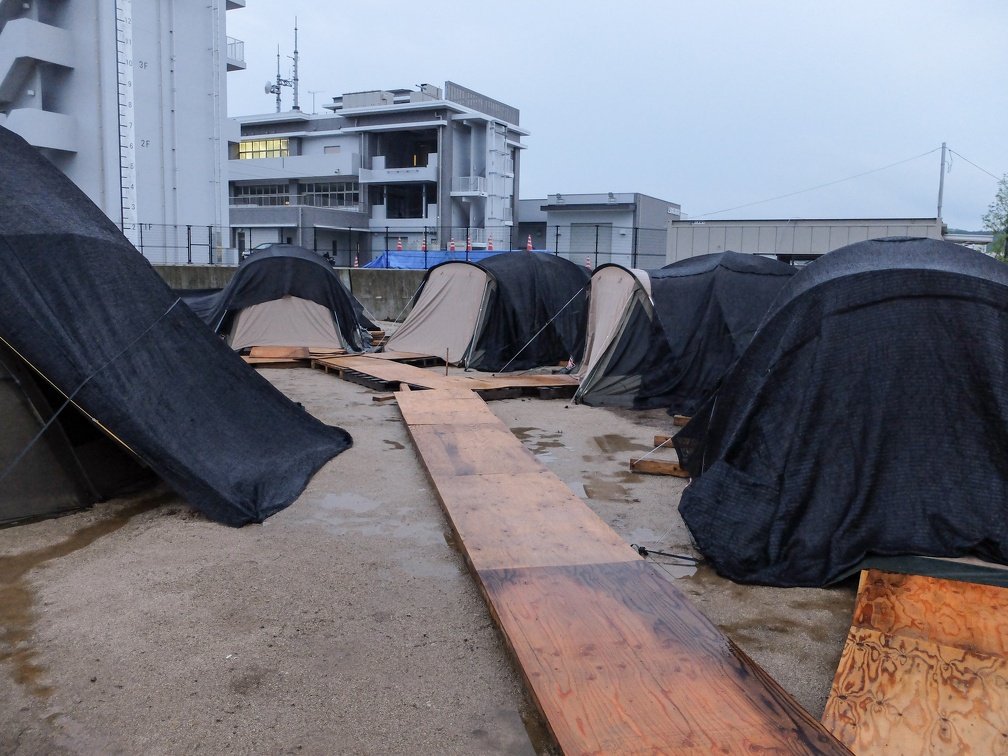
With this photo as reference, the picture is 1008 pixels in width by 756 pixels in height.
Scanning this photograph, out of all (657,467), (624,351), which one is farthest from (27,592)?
(624,351)

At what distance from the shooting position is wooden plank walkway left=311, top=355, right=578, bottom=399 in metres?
11.0

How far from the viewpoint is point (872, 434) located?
4875mm

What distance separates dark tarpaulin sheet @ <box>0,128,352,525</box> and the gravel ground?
1.28 ft

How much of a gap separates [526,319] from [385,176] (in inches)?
1269

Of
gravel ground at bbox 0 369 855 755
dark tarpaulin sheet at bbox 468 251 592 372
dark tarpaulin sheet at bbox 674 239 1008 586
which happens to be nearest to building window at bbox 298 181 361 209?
dark tarpaulin sheet at bbox 468 251 592 372

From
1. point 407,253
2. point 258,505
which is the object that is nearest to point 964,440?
point 258,505

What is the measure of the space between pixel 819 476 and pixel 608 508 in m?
1.78

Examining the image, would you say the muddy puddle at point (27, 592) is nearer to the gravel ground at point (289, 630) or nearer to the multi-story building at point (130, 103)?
the gravel ground at point (289, 630)

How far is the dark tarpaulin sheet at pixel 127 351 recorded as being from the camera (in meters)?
5.32

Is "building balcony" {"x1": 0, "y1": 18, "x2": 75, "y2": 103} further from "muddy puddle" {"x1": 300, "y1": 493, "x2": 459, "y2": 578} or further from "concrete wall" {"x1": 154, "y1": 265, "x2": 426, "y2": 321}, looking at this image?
"muddy puddle" {"x1": 300, "y1": 493, "x2": 459, "y2": 578}

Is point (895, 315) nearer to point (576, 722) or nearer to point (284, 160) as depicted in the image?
point (576, 722)

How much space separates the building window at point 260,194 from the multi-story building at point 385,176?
59mm

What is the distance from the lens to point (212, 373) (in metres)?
6.50

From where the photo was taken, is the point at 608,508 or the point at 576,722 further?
the point at 608,508
